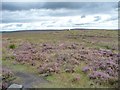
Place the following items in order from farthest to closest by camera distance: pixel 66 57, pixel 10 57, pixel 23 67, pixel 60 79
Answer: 1. pixel 10 57
2. pixel 66 57
3. pixel 23 67
4. pixel 60 79

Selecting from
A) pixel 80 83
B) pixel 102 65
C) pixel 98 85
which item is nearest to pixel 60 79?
pixel 80 83

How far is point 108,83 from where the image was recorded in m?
19.6

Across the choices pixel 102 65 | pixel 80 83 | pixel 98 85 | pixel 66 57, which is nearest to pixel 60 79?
pixel 80 83

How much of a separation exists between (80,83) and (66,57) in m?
8.32

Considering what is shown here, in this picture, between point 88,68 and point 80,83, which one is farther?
point 88,68

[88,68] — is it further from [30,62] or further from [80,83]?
[30,62]

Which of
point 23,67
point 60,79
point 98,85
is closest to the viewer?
point 98,85

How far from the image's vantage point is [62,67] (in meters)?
24.1

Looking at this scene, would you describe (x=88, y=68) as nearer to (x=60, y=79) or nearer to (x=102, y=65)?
(x=102, y=65)

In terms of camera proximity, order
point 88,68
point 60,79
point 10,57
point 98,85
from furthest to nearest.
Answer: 1. point 10,57
2. point 88,68
3. point 60,79
4. point 98,85

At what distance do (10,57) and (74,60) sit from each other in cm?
913

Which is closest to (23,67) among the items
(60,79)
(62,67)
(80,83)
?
(62,67)

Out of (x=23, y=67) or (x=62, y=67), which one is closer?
(x=62, y=67)

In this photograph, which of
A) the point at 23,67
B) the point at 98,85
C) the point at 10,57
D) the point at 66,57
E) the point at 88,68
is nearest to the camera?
the point at 98,85
